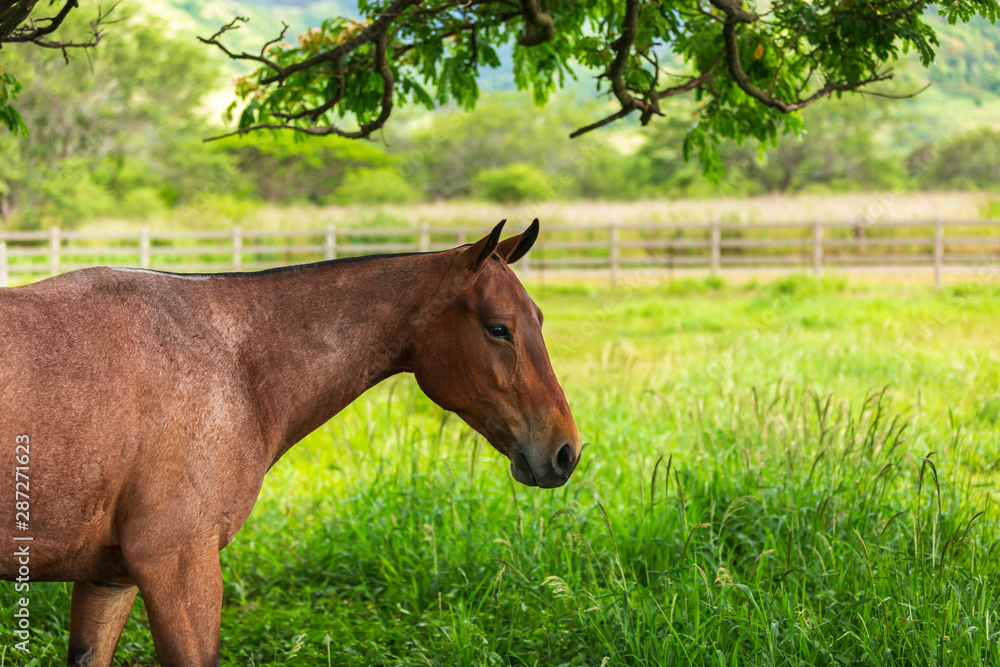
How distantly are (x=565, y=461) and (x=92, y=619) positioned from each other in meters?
1.46

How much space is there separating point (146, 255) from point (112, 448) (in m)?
18.4

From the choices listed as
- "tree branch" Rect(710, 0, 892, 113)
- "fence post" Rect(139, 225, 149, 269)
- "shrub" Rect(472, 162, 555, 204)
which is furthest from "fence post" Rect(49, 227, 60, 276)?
"shrub" Rect(472, 162, 555, 204)

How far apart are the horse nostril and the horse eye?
1.14 ft

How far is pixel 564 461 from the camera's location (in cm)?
212

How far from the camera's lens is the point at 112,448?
5.87 ft

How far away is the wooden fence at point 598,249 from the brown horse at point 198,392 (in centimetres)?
1368

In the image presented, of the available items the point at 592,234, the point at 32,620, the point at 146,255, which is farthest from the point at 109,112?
the point at 32,620

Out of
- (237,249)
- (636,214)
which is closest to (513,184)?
(636,214)

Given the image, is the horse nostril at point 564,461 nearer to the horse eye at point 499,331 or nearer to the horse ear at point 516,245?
the horse eye at point 499,331

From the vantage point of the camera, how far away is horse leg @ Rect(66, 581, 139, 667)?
2211 millimetres

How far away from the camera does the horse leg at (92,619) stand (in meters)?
2.21

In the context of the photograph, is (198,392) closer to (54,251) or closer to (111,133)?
(54,251)

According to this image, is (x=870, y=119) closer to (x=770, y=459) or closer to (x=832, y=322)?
(x=832, y=322)

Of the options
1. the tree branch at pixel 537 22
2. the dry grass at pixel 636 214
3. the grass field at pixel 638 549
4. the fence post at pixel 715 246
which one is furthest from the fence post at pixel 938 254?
the tree branch at pixel 537 22
